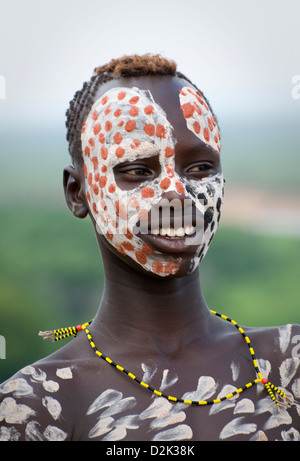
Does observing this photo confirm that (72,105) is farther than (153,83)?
Yes

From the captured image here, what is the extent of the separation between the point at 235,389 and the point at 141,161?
1.04m

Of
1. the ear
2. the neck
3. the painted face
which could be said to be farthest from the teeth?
the ear

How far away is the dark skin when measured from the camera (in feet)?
11.6

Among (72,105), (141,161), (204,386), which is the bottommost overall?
(204,386)

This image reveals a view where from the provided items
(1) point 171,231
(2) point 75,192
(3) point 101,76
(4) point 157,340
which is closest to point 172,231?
(1) point 171,231

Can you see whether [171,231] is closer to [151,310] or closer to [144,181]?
[144,181]

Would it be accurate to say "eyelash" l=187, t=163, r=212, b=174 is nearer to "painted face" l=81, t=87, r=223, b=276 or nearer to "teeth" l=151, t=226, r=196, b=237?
"painted face" l=81, t=87, r=223, b=276

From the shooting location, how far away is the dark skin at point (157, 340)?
11.6 feet

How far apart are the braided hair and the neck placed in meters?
0.60

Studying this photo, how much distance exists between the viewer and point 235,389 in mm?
3631

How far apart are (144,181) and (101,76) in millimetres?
617

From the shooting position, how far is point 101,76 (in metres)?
3.89
